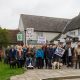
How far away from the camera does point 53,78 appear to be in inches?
655

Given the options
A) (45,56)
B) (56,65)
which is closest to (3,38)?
(45,56)

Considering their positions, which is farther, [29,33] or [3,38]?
[3,38]

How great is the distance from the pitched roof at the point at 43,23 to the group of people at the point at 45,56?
39.6 meters

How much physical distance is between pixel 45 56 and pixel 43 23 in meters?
43.1

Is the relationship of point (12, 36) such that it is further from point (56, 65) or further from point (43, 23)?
point (56, 65)

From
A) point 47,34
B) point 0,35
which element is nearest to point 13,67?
point 0,35

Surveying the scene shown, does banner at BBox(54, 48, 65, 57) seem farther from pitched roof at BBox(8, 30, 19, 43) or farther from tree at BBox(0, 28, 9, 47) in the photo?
pitched roof at BBox(8, 30, 19, 43)

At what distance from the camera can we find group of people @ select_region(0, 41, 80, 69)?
2378 cm

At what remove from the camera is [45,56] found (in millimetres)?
24172

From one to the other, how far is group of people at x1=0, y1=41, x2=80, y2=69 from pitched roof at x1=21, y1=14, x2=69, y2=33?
39.6m

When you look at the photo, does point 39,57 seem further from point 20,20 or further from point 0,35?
point 20,20

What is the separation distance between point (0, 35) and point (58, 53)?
3931cm

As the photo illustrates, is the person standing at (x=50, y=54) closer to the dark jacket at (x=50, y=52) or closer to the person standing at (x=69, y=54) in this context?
the dark jacket at (x=50, y=52)

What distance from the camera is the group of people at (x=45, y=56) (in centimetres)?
2378
